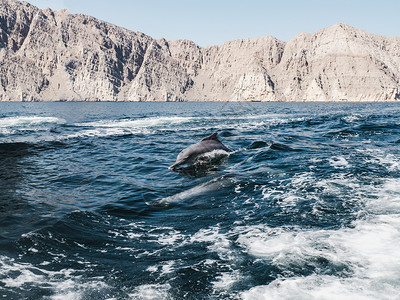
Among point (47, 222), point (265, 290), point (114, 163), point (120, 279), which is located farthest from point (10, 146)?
point (265, 290)

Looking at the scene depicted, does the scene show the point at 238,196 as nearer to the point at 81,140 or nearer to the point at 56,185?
the point at 56,185

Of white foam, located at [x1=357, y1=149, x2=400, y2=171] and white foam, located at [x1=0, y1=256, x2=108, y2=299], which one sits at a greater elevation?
white foam, located at [x1=357, y1=149, x2=400, y2=171]

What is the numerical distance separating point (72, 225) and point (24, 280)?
7.03 ft

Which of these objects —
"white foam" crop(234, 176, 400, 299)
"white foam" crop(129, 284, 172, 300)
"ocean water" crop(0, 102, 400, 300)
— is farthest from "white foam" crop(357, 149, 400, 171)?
"white foam" crop(129, 284, 172, 300)

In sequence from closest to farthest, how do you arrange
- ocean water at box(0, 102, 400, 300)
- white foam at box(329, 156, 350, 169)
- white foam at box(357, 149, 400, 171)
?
ocean water at box(0, 102, 400, 300)
white foam at box(357, 149, 400, 171)
white foam at box(329, 156, 350, 169)

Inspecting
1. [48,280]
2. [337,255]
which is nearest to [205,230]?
[337,255]

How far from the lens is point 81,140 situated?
842 inches

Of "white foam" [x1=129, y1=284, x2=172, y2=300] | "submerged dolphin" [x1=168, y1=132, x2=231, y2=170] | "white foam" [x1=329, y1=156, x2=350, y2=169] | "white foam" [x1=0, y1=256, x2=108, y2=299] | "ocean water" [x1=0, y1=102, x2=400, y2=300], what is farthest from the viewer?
"submerged dolphin" [x1=168, y1=132, x2=231, y2=170]

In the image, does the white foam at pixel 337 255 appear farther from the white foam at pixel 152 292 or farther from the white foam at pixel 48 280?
the white foam at pixel 48 280

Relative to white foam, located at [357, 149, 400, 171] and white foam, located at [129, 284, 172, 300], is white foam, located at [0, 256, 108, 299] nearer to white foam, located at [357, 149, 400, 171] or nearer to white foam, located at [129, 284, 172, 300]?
white foam, located at [129, 284, 172, 300]

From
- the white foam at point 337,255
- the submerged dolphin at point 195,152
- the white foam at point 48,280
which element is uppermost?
the submerged dolphin at point 195,152

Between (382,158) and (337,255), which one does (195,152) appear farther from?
(337,255)

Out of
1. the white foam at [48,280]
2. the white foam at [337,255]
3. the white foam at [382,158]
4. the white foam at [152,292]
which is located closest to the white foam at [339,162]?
the white foam at [382,158]

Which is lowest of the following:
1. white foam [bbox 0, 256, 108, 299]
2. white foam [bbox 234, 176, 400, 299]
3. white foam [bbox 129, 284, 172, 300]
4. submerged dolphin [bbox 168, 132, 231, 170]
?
white foam [bbox 0, 256, 108, 299]
